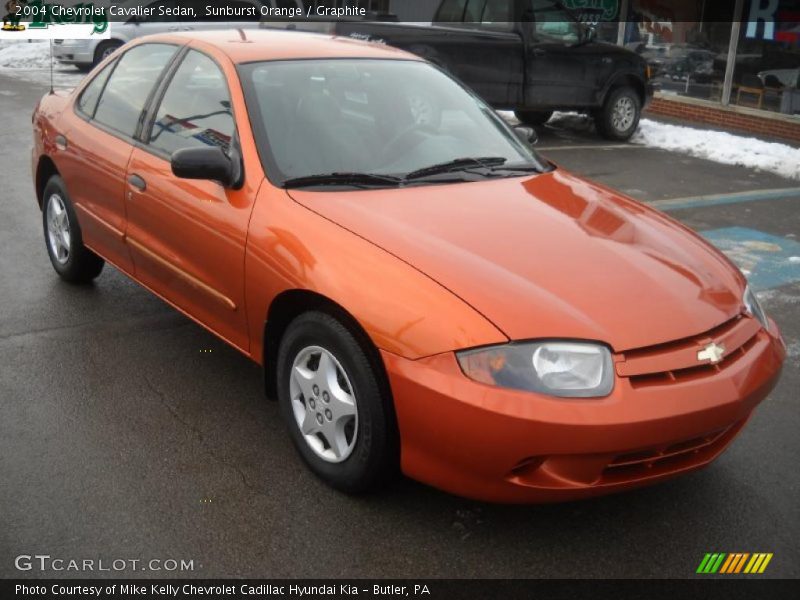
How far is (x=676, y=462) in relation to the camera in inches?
118

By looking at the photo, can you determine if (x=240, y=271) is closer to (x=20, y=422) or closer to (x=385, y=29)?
(x=20, y=422)

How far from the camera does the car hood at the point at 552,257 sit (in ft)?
9.51

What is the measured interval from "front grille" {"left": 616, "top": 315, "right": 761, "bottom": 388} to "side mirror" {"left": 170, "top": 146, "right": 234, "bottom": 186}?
182cm

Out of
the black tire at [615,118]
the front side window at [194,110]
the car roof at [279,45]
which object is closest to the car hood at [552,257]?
the front side window at [194,110]

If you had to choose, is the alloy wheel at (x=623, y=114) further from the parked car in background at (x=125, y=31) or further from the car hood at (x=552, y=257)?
the car hood at (x=552, y=257)

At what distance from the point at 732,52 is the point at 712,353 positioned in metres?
11.6

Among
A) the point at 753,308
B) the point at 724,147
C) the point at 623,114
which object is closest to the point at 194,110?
the point at 753,308

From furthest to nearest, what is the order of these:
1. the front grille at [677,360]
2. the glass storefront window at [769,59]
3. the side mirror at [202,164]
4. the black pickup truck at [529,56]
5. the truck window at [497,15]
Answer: the glass storefront window at [769,59], the truck window at [497,15], the black pickup truck at [529,56], the side mirror at [202,164], the front grille at [677,360]

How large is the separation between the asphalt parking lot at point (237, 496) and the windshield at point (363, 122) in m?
1.18

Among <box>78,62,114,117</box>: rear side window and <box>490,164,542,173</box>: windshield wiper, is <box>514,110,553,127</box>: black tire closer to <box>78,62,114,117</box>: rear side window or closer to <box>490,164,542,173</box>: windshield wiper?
<box>78,62,114,117</box>: rear side window

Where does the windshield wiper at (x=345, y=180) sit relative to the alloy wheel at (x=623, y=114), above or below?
above

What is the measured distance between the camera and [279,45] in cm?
430

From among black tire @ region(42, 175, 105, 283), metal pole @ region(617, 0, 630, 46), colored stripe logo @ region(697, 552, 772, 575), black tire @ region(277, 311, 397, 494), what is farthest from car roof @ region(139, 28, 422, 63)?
metal pole @ region(617, 0, 630, 46)

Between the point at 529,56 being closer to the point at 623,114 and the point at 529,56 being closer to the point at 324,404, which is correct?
the point at 623,114
